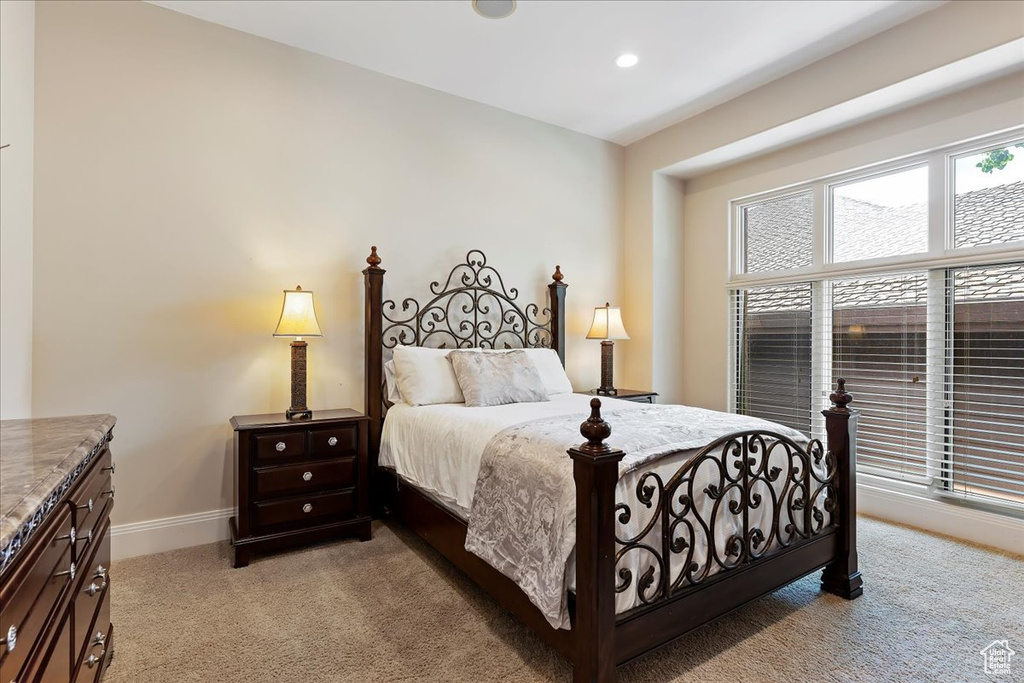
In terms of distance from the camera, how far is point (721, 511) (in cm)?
189

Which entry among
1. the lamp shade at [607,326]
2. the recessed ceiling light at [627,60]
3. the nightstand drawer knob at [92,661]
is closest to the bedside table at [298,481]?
the nightstand drawer knob at [92,661]

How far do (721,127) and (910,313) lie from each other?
1886mm

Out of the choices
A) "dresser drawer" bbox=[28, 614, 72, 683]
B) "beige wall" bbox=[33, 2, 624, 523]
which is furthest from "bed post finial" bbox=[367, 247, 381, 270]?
"dresser drawer" bbox=[28, 614, 72, 683]

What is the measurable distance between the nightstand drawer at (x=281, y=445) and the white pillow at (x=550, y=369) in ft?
5.26

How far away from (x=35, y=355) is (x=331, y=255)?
5.13 feet

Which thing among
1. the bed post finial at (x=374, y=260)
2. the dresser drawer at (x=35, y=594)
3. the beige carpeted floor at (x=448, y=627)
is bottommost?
the beige carpeted floor at (x=448, y=627)

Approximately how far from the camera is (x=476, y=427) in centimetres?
234

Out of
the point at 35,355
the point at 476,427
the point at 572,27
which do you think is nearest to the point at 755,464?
the point at 476,427

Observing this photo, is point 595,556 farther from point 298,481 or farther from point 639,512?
point 298,481

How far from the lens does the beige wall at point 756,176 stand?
2.98 meters

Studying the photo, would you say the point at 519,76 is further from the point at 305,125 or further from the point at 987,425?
the point at 987,425

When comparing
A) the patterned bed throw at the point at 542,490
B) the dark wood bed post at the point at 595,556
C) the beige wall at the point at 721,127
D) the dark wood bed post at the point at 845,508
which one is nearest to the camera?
the dark wood bed post at the point at 595,556

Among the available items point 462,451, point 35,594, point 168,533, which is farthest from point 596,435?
point 168,533

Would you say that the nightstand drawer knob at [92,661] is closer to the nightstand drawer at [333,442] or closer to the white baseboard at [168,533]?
the nightstand drawer at [333,442]
